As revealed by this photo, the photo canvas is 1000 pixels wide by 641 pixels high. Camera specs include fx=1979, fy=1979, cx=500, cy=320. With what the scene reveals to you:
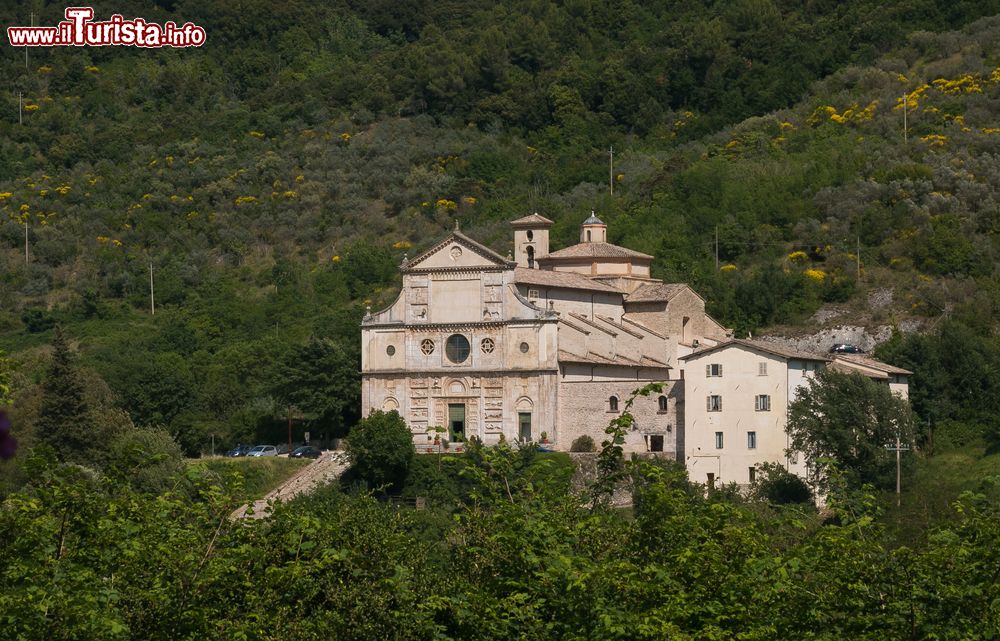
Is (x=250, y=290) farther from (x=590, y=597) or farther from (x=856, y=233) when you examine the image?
(x=590, y=597)

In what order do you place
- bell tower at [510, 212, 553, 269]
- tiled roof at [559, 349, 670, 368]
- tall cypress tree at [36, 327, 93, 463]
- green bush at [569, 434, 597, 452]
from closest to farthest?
tall cypress tree at [36, 327, 93, 463]
green bush at [569, 434, 597, 452]
tiled roof at [559, 349, 670, 368]
bell tower at [510, 212, 553, 269]

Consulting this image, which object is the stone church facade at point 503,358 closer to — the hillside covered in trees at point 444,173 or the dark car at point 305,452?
the dark car at point 305,452

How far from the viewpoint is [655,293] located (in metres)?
78.4

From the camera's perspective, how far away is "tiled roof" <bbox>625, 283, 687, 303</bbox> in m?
77.9

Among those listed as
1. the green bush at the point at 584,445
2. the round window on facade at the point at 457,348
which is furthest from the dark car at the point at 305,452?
the green bush at the point at 584,445

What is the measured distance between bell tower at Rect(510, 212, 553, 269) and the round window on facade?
8.03 metres

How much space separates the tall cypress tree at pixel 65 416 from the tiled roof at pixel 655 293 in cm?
2161

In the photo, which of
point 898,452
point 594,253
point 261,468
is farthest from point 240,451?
point 898,452

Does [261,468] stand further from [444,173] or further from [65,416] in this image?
[444,173]

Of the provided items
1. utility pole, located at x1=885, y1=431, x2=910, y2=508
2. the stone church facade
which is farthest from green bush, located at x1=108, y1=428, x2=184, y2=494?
utility pole, located at x1=885, y1=431, x2=910, y2=508

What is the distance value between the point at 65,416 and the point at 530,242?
20902 mm

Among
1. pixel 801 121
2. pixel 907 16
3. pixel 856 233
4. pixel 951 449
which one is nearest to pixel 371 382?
pixel 951 449

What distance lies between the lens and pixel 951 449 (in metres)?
71.9

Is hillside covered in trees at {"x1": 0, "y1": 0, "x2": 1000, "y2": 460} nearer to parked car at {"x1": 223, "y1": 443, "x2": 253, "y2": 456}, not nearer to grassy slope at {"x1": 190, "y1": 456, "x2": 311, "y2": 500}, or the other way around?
A: parked car at {"x1": 223, "y1": 443, "x2": 253, "y2": 456}
